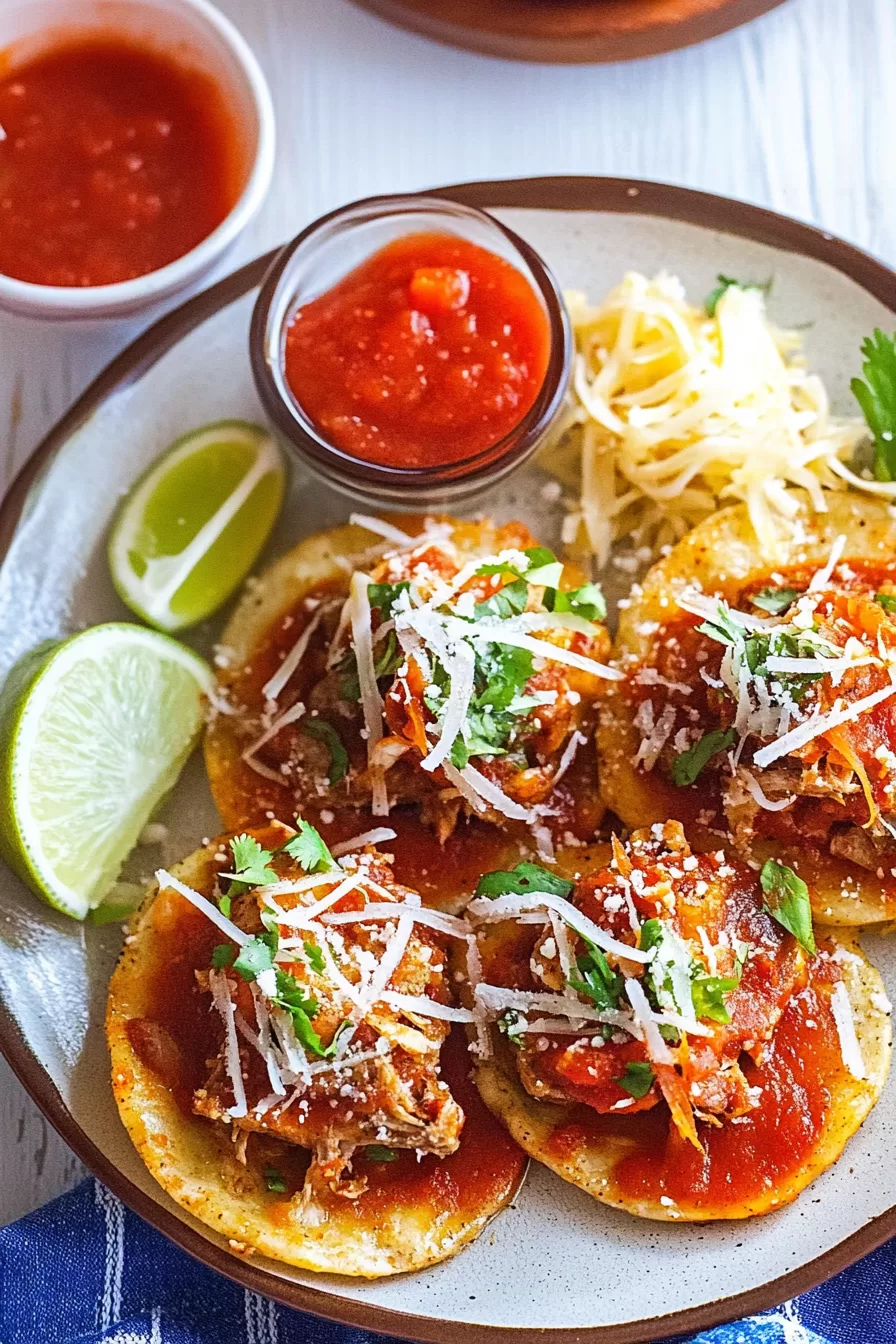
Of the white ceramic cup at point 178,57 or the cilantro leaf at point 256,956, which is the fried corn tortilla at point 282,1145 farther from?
the white ceramic cup at point 178,57

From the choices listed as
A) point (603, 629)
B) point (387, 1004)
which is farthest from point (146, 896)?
point (603, 629)

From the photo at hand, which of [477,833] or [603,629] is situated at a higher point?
[603,629]

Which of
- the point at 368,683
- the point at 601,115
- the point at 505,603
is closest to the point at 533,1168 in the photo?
the point at 368,683

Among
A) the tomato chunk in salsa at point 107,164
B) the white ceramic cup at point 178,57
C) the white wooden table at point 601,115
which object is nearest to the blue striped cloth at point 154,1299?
the white ceramic cup at point 178,57

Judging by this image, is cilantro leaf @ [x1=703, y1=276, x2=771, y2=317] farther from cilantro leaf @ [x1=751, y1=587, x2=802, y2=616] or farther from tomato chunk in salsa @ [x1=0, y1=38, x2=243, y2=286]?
tomato chunk in salsa @ [x1=0, y1=38, x2=243, y2=286]

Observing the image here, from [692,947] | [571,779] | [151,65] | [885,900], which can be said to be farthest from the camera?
[151,65]

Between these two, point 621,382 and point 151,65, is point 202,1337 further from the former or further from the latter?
point 151,65

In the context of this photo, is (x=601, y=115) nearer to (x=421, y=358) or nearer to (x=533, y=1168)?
(x=421, y=358)
